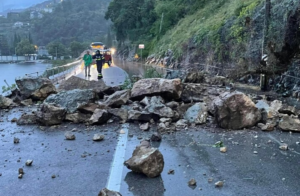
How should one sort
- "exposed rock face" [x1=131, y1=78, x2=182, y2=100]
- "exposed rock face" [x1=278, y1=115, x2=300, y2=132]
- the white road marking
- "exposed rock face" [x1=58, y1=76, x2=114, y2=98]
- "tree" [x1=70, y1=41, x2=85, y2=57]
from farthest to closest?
"tree" [x1=70, y1=41, x2=85, y2=57] < "exposed rock face" [x1=58, y1=76, x2=114, y2=98] < "exposed rock face" [x1=131, y1=78, x2=182, y2=100] < "exposed rock face" [x1=278, y1=115, x2=300, y2=132] < the white road marking

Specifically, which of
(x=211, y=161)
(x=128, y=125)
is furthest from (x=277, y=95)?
(x=211, y=161)

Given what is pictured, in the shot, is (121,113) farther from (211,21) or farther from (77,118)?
(211,21)

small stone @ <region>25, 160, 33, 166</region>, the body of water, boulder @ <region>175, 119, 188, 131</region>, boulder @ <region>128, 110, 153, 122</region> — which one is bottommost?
the body of water

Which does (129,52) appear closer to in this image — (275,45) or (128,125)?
(275,45)

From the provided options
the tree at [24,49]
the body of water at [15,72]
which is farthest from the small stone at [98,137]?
the tree at [24,49]

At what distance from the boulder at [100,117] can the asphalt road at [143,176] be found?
255 mm

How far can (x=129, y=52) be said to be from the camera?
231 ft

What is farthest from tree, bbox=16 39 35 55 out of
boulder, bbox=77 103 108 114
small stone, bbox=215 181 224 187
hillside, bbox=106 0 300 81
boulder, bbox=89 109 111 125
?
small stone, bbox=215 181 224 187

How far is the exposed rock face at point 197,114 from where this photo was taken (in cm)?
794

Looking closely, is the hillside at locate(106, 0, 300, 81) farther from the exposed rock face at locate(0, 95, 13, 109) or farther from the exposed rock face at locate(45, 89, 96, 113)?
the exposed rock face at locate(0, 95, 13, 109)

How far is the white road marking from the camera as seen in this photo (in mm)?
4508

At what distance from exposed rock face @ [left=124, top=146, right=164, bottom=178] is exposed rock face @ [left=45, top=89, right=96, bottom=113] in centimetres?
399

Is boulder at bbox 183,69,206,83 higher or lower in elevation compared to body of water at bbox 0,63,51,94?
higher

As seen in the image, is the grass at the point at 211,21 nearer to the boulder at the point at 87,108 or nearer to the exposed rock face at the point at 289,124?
the exposed rock face at the point at 289,124
